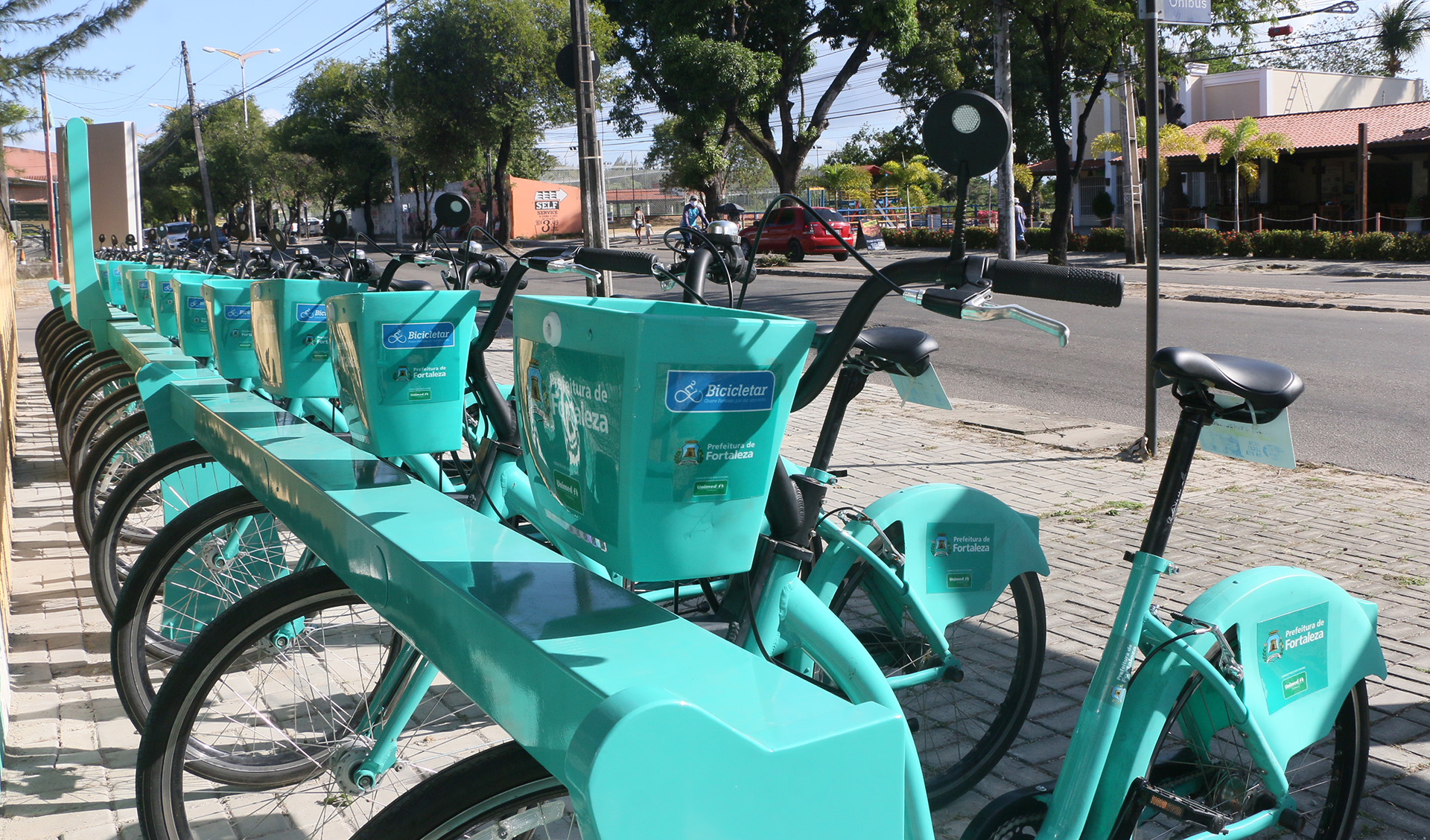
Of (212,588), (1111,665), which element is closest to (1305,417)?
(1111,665)

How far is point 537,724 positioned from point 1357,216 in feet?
98.8

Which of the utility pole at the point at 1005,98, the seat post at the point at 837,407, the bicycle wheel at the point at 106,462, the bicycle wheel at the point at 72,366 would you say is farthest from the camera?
the utility pole at the point at 1005,98

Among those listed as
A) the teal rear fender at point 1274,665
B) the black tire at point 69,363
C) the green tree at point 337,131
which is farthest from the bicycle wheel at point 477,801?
the green tree at point 337,131

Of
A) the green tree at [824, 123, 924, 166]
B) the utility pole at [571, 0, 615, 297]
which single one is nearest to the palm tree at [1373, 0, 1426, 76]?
the green tree at [824, 123, 924, 166]

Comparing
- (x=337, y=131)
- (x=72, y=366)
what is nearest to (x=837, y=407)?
(x=72, y=366)

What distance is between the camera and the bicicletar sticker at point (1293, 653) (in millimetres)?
2293

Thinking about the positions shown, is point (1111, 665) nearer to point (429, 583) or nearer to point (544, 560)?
point (544, 560)

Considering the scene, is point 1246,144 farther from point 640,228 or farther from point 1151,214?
point 1151,214

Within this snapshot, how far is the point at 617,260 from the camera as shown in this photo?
8.13 ft

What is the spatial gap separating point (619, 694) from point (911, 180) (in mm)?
41143

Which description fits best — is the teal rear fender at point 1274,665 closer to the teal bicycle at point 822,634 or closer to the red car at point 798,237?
the teal bicycle at point 822,634

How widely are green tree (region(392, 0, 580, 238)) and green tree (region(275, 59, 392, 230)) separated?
1194cm

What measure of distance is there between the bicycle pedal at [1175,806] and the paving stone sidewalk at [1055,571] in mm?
788

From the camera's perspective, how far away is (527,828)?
1.57 metres
